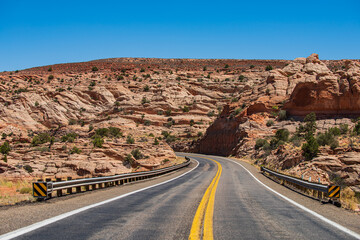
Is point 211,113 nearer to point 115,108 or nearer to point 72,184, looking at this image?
point 115,108

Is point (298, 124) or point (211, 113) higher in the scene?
point (211, 113)

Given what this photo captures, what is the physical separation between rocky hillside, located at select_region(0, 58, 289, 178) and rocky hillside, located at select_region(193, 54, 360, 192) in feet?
27.5

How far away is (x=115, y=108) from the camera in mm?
68375

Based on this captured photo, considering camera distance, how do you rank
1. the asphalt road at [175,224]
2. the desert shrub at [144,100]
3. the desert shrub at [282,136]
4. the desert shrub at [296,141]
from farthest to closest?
the desert shrub at [144,100] → the desert shrub at [282,136] → the desert shrub at [296,141] → the asphalt road at [175,224]

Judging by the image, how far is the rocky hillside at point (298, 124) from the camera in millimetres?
23000

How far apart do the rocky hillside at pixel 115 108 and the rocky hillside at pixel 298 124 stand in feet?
27.5

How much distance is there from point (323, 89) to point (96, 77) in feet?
208

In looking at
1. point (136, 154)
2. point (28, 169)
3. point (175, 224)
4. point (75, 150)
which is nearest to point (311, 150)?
point (136, 154)

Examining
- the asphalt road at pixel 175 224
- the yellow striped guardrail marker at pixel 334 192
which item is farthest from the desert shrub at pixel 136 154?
the yellow striped guardrail marker at pixel 334 192

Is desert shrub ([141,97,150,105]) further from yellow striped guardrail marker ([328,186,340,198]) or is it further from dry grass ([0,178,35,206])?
yellow striped guardrail marker ([328,186,340,198])

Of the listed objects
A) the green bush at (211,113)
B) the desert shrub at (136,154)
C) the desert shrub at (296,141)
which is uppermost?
the green bush at (211,113)

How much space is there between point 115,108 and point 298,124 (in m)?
40.9

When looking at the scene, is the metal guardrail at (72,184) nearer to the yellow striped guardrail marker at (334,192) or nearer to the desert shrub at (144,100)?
the yellow striped guardrail marker at (334,192)

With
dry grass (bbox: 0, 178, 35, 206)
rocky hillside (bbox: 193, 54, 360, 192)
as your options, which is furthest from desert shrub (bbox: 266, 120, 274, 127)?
dry grass (bbox: 0, 178, 35, 206)
